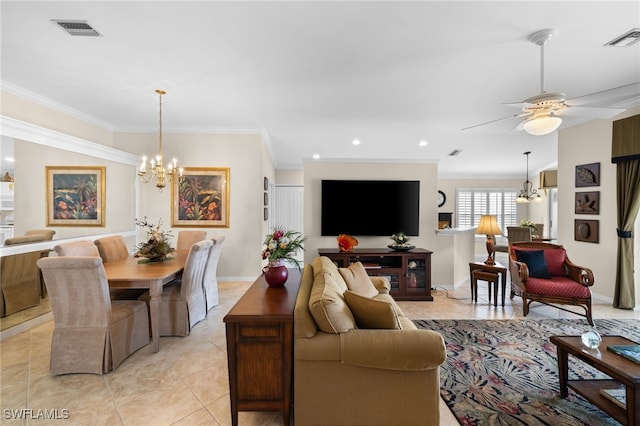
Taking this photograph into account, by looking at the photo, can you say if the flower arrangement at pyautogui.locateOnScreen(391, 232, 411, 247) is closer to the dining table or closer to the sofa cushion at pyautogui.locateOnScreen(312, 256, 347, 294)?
the sofa cushion at pyautogui.locateOnScreen(312, 256, 347, 294)

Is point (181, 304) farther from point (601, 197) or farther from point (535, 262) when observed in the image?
point (601, 197)

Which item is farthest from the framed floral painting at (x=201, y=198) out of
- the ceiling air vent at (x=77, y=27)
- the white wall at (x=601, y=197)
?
the white wall at (x=601, y=197)

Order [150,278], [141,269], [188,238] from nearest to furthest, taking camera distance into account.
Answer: [150,278]
[141,269]
[188,238]

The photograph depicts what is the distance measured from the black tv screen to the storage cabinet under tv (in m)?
0.56

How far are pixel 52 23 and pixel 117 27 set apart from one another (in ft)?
1.74

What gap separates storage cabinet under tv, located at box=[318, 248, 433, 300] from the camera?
4.55m

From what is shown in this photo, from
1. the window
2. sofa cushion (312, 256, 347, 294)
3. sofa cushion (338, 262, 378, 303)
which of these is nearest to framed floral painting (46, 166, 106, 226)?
sofa cushion (312, 256, 347, 294)

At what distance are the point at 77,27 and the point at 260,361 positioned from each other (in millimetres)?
3085

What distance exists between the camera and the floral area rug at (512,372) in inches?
77.7

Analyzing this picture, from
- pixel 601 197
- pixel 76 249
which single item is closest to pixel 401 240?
pixel 601 197

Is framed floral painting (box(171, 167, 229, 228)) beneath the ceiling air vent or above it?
beneath

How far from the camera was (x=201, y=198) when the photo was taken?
5.29 metres

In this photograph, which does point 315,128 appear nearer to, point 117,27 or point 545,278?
point 117,27

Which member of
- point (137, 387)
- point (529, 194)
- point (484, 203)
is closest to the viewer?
point (137, 387)
